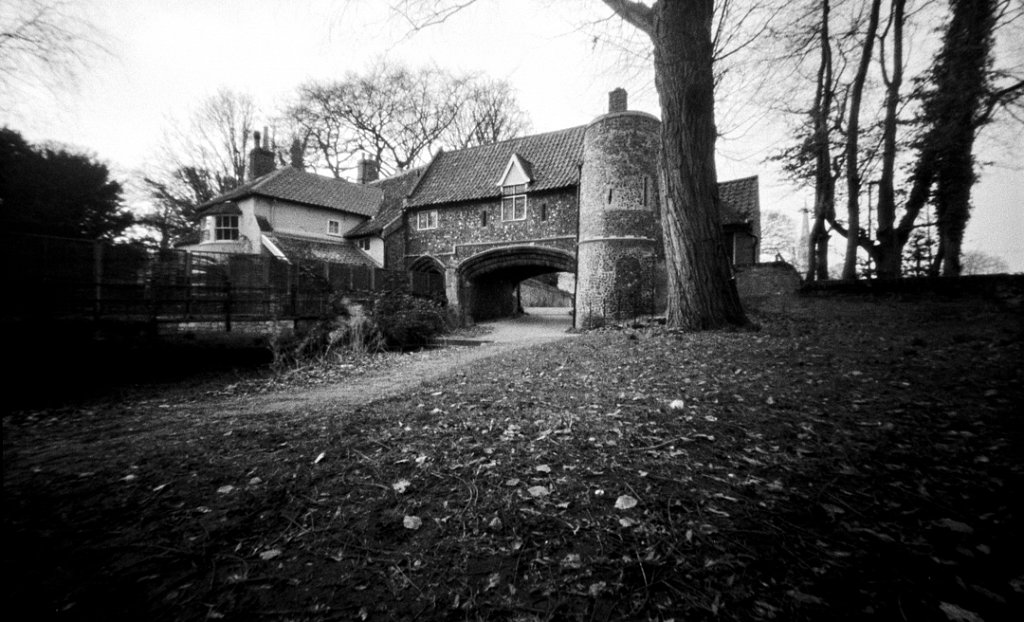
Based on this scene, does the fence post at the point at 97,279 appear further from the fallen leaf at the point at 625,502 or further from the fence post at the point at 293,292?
the fallen leaf at the point at 625,502

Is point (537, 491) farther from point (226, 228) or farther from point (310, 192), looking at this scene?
point (226, 228)

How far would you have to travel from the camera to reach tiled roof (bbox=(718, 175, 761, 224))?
19.9 meters

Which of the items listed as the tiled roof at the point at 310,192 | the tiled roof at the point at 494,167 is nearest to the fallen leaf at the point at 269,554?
the tiled roof at the point at 494,167

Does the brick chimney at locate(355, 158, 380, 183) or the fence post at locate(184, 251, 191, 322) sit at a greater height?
the brick chimney at locate(355, 158, 380, 183)

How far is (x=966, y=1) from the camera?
1013 centimetres

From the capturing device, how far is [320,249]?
2166 centimetres

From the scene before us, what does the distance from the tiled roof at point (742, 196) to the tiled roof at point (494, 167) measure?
319 inches

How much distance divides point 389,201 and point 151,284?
18.0 m

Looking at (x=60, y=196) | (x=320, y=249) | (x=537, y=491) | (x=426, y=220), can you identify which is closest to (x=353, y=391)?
(x=537, y=491)

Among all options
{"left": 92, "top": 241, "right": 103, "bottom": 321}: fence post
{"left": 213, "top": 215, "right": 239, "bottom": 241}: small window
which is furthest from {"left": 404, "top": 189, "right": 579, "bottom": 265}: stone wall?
{"left": 92, "top": 241, "right": 103, "bottom": 321}: fence post

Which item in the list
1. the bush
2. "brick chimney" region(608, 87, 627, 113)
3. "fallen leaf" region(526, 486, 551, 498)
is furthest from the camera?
"brick chimney" region(608, 87, 627, 113)

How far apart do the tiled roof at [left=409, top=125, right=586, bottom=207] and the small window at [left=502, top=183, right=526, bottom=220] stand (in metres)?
0.45

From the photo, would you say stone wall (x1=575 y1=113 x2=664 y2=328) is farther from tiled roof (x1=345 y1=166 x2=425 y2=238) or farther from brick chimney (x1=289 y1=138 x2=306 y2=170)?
brick chimney (x1=289 y1=138 x2=306 y2=170)

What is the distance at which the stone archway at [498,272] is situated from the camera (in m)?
18.3
